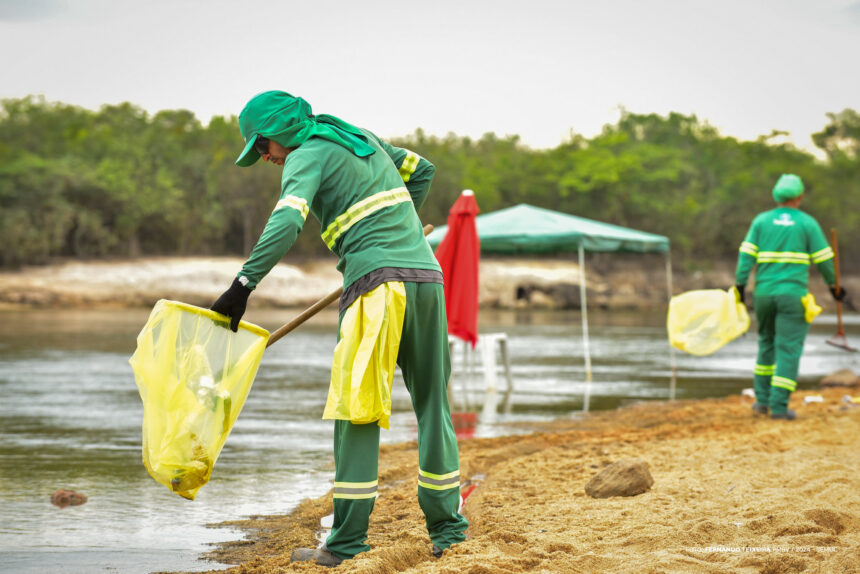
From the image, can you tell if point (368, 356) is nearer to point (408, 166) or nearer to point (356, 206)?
point (356, 206)

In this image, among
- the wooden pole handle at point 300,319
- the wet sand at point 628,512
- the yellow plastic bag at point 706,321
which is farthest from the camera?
the yellow plastic bag at point 706,321

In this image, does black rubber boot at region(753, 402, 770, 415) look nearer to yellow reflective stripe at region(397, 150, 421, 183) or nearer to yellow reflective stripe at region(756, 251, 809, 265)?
yellow reflective stripe at region(756, 251, 809, 265)

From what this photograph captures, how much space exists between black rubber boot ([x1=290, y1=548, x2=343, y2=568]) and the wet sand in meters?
0.04

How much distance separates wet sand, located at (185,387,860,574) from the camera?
12.0ft

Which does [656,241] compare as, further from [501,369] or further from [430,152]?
[430,152]

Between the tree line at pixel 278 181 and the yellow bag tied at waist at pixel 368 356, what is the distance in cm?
4213

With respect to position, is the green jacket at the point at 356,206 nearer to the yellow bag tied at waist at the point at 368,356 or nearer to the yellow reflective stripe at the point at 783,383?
the yellow bag tied at waist at the point at 368,356

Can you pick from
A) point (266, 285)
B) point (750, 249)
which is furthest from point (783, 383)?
point (266, 285)

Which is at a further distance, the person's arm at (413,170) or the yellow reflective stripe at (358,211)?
the person's arm at (413,170)

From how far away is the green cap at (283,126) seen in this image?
3.97 m

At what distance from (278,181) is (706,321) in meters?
41.6

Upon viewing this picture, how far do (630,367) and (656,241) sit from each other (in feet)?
6.90

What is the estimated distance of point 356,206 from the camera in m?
3.97

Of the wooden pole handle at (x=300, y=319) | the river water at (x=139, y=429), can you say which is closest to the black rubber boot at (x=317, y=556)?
the river water at (x=139, y=429)
